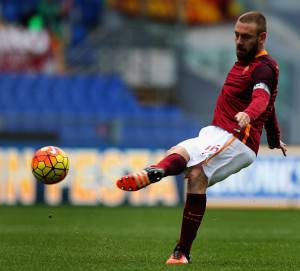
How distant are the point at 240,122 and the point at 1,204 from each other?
12.9 m

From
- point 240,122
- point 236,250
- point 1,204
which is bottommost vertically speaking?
point 1,204

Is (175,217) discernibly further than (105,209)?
No

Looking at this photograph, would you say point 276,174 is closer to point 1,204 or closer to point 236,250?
point 1,204

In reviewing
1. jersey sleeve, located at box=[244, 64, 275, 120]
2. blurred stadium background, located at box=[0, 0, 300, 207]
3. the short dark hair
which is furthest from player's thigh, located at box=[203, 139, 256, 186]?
blurred stadium background, located at box=[0, 0, 300, 207]

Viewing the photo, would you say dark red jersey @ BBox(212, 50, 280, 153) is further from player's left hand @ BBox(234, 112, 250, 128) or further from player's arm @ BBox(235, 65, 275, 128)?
player's left hand @ BBox(234, 112, 250, 128)

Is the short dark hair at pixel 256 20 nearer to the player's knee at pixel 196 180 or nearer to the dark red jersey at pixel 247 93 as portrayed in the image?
the dark red jersey at pixel 247 93

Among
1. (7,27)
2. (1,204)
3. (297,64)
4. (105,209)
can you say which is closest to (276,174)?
(105,209)

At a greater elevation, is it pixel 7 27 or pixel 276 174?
pixel 7 27

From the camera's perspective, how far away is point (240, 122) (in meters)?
7.41

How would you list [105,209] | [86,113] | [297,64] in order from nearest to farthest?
[105,209] < [86,113] < [297,64]

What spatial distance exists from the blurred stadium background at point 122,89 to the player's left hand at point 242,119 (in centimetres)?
1219

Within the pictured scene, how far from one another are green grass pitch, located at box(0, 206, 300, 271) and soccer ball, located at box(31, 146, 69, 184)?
707 millimetres

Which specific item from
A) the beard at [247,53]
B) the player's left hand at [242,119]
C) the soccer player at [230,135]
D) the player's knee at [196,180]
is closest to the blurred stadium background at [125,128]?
the soccer player at [230,135]

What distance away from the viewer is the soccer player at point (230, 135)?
316 inches
